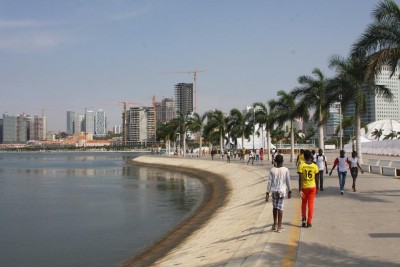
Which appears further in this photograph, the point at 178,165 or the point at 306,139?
the point at 306,139

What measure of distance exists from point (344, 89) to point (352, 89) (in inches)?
28.6

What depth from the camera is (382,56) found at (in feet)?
61.2

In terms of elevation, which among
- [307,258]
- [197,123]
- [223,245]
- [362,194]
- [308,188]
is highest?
[197,123]

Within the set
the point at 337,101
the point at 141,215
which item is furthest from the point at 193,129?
the point at 141,215

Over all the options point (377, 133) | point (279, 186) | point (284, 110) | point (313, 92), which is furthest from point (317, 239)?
point (377, 133)

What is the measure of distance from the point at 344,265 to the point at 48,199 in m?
29.0

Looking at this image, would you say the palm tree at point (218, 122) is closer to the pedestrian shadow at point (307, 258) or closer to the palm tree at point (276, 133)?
the palm tree at point (276, 133)

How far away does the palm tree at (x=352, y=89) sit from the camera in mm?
31469

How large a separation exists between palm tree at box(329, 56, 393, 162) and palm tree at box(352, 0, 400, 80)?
11011 millimetres

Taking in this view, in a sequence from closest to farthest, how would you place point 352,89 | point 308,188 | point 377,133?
point 308,188 → point 352,89 → point 377,133

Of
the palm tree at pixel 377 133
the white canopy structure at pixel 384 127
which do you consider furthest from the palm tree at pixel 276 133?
the white canopy structure at pixel 384 127

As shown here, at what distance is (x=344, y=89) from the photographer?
33.1m

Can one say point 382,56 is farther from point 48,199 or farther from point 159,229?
point 48,199

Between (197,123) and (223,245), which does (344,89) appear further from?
(197,123)
